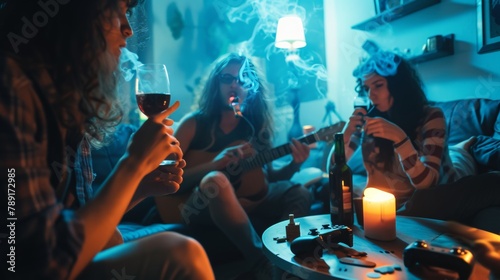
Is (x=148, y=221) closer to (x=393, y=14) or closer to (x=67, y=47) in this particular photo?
(x=67, y=47)

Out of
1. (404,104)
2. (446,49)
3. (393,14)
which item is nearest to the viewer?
(404,104)

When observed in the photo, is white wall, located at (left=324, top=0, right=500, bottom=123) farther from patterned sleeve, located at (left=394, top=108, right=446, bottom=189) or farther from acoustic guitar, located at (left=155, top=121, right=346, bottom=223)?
acoustic guitar, located at (left=155, top=121, right=346, bottom=223)

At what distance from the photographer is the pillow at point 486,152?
68.8 inches

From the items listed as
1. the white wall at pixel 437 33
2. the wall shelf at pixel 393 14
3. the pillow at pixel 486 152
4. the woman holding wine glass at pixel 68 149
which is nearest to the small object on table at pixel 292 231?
the woman holding wine glass at pixel 68 149

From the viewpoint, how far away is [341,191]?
1340 mm

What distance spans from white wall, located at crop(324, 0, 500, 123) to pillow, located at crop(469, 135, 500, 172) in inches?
17.9

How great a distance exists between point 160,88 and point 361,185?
1.41 m

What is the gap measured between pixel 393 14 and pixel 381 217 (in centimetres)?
214

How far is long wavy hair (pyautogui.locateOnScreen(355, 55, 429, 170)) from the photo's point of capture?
1.92m

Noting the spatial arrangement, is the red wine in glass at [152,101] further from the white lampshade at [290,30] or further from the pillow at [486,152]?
the white lampshade at [290,30]

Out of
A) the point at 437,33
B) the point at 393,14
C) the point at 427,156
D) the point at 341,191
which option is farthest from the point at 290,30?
the point at 341,191

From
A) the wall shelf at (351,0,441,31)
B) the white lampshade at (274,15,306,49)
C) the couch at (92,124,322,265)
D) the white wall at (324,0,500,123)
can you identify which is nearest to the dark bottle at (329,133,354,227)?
the couch at (92,124,322,265)

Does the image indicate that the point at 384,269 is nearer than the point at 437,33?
Yes

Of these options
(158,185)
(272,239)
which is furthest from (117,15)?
(272,239)
